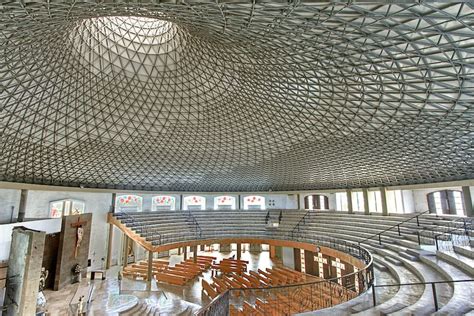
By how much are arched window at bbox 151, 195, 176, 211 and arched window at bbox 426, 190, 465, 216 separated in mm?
40367

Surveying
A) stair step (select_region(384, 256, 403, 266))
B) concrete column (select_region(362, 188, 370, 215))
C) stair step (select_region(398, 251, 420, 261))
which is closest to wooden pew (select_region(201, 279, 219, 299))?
stair step (select_region(384, 256, 403, 266))

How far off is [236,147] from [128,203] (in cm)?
2271

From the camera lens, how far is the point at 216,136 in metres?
32.6

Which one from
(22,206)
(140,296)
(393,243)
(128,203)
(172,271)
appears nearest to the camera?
(393,243)

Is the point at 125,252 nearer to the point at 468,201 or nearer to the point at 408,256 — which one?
the point at 408,256

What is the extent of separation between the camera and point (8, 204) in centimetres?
3116

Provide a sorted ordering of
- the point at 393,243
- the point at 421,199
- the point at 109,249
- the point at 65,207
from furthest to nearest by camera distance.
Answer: the point at 109,249 → the point at 65,207 → the point at 421,199 → the point at 393,243

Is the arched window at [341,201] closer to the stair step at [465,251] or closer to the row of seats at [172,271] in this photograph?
the row of seats at [172,271]

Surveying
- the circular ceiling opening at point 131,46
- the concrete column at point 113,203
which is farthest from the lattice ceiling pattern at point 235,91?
the concrete column at point 113,203

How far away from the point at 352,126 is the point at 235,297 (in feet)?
64.6

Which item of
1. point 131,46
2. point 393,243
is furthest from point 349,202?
point 131,46

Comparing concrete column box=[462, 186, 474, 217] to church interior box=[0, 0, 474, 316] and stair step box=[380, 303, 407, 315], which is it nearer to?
church interior box=[0, 0, 474, 316]

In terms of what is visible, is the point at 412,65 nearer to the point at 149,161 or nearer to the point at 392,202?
the point at 392,202

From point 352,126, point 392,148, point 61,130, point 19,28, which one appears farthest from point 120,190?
point 392,148
